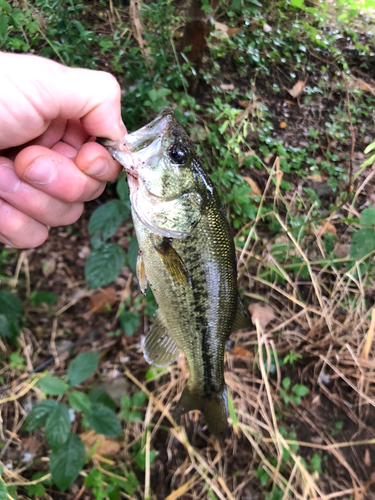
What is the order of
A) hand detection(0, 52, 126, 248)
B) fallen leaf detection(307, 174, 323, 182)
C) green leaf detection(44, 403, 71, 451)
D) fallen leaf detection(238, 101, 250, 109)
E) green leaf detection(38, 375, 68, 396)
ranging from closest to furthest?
1. hand detection(0, 52, 126, 248)
2. green leaf detection(44, 403, 71, 451)
3. green leaf detection(38, 375, 68, 396)
4. fallen leaf detection(307, 174, 323, 182)
5. fallen leaf detection(238, 101, 250, 109)

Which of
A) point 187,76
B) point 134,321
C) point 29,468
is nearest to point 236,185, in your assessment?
point 187,76

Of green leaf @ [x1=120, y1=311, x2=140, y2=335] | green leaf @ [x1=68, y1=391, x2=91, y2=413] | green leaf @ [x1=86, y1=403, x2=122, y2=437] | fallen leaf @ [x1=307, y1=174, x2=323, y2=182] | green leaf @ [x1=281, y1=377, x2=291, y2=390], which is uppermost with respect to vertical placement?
fallen leaf @ [x1=307, y1=174, x2=323, y2=182]

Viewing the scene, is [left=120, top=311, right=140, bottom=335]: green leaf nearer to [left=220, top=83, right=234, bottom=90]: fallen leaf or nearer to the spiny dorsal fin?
the spiny dorsal fin

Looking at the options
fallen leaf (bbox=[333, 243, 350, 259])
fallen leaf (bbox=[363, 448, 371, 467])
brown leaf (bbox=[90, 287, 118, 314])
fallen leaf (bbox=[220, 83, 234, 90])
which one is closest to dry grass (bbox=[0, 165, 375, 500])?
fallen leaf (bbox=[363, 448, 371, 467])

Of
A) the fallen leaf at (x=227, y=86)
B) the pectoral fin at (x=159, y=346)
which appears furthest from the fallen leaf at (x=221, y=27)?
the pectoral fin at (x=159, y=346)

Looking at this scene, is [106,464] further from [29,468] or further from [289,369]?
[289,369]

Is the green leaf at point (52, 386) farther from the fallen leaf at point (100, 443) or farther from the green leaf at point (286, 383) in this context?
the green leaf at point (286, 383)
